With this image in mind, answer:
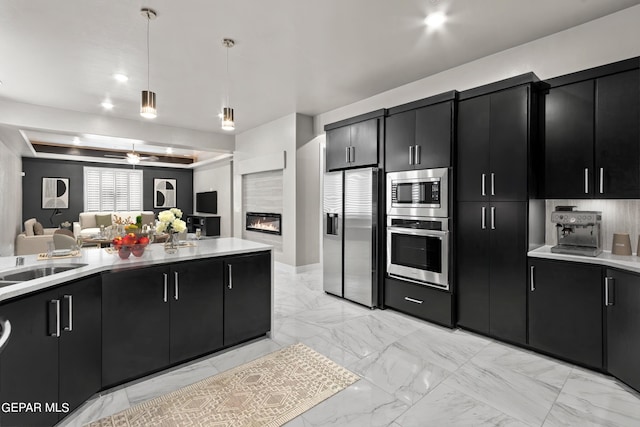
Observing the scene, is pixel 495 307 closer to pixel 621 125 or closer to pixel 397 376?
pixel 397 376

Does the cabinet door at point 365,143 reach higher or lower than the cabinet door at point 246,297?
higher

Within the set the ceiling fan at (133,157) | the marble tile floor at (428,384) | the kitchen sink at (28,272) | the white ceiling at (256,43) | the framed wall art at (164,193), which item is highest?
the white ceiling at (256,43)

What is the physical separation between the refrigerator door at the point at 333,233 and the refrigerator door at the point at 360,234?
102 millimetres

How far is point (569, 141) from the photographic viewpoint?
2754 mm

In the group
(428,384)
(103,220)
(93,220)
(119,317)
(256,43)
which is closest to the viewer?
(119,317)

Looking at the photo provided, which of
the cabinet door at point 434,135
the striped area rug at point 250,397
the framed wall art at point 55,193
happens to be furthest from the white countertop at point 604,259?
the framed wall art at point 55,193

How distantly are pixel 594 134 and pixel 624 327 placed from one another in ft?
5.00

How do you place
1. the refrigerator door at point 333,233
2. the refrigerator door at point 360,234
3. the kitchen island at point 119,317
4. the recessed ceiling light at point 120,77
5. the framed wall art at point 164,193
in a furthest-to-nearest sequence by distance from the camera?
the framed wall art at point 164,193, the refrigerator door at point 333,233, the recessed ceiling light at point 120,77, the refrigerator door at point 360,234, the kitchen island at point 119,317

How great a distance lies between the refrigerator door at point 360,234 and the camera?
390cm

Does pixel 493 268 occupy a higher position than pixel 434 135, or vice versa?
pixel 434 135

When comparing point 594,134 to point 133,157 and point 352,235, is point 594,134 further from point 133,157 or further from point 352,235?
point 133,157

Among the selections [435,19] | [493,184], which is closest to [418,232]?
[493,184]

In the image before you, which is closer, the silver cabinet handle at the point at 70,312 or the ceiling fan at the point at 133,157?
the silver cabinet handle at the point at 70,312
